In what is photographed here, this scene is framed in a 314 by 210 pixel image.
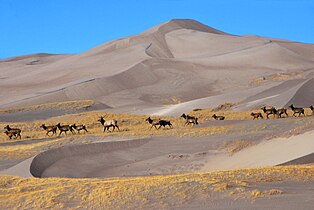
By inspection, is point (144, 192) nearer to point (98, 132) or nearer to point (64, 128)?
point (98, 132)

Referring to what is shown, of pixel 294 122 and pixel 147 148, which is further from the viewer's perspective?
pixel 294 122

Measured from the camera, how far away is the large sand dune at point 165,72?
77688 mm

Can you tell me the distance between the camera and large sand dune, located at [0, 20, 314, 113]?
77.7 metres

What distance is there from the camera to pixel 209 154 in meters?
24.5

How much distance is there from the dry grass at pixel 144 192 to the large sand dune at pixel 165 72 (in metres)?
40.9

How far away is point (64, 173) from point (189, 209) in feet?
33.7

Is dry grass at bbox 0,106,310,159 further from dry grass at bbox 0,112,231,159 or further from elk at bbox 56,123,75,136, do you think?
elk at bbox 56,123,75,136

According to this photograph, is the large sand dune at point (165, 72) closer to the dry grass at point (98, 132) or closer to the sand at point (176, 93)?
the sand at point (176, 93)

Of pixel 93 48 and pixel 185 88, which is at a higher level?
pixel 93 48

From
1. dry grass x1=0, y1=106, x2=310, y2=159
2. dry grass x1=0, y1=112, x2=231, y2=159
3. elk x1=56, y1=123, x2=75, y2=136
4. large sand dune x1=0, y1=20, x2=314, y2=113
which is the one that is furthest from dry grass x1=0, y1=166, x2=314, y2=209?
large sand dune x1=0, y1=20, x2=314, y2=113

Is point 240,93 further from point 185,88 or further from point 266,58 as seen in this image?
point 266,58

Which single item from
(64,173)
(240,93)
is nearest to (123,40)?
(240,93)

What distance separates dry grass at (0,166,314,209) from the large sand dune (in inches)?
1609

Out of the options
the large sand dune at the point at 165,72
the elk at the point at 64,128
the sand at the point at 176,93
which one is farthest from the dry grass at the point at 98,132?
the large sand dune at the point at 165,72
